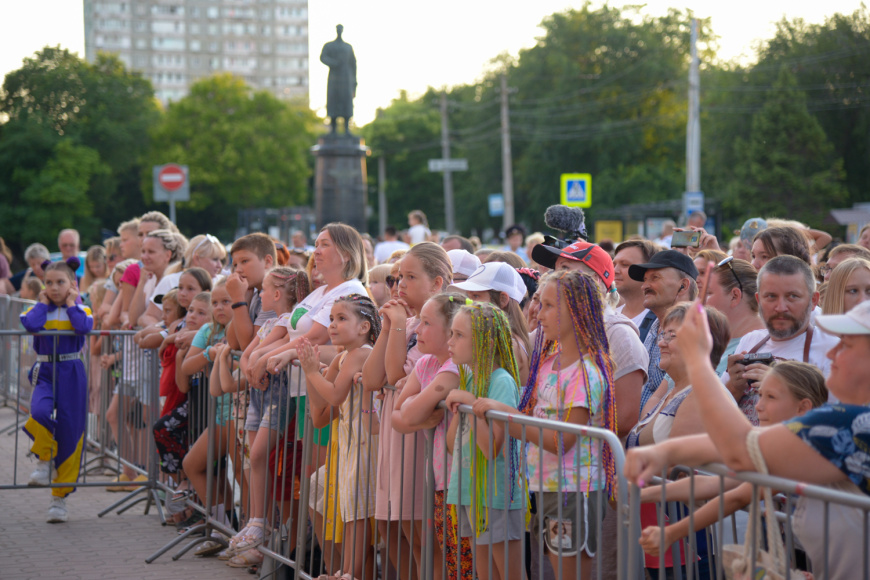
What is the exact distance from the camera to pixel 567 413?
383 cm

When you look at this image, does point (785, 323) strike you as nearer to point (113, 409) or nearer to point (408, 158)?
point (113, 409)

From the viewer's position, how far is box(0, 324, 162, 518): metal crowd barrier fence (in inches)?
304

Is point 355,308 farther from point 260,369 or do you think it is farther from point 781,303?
point 781,303

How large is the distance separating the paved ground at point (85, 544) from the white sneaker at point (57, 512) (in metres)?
0.05

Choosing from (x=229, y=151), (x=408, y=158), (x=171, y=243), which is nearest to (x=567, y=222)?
(x=171, y=243)

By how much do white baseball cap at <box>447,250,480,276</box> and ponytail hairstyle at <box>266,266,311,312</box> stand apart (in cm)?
100

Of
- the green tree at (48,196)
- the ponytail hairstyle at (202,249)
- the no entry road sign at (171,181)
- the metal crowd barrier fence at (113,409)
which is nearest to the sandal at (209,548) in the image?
the metal crowd barrier fence at (113,409)

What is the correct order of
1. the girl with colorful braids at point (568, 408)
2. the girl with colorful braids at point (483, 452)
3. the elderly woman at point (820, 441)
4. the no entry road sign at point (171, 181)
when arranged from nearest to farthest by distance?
the elderly woman at point (820, 441), the girl with colorful braids at point (568, 408), the girl with colorful braids at point (483, 452), the no entry road sign at point (171, 181)

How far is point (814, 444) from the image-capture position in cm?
264

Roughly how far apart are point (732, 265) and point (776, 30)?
42.5 m

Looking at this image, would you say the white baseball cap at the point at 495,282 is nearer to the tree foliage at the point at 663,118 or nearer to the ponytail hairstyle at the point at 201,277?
the ponytail hairstyle at the point at 201,277

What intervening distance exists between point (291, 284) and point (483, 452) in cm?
267

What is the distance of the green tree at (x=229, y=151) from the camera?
66438 millimetres

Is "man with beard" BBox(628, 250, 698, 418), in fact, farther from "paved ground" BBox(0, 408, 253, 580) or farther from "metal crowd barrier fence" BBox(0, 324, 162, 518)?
"metal crowd barrier fence" BBox(0, 324, 162, 518)
